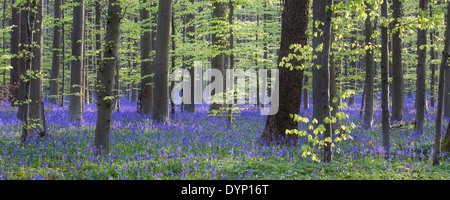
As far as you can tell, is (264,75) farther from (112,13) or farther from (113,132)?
(112,13)

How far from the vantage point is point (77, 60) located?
13008 millimetres

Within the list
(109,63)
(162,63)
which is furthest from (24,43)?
(109,63)

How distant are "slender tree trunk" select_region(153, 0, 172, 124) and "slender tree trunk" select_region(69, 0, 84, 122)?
2.95m

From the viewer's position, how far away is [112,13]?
6.83 meters

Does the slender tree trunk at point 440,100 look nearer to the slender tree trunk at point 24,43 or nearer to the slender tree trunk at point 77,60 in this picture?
the slender tree trunk at point 24,43

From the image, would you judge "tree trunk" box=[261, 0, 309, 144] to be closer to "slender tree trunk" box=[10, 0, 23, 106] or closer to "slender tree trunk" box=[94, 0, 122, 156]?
"slender tree trunk" box=[94, 0, 122, 156]

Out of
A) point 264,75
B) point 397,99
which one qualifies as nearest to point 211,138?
point 397,99

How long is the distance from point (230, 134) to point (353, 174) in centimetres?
529

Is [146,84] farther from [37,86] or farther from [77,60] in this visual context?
[37,86]

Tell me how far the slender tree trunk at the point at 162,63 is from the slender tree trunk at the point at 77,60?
2.95 meters

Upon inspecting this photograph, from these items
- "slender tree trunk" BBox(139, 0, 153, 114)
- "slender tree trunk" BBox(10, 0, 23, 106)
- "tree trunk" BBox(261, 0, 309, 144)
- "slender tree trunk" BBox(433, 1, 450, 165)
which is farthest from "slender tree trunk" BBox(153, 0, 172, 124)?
"slender tree trunk" BBox(10, 0, 23, 106)

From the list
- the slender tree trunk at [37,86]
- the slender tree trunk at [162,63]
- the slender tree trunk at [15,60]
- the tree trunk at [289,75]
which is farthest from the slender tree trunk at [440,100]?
the slender tree trunk at [15,60]

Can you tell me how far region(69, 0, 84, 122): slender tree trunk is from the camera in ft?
40.8

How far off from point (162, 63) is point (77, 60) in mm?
3603
